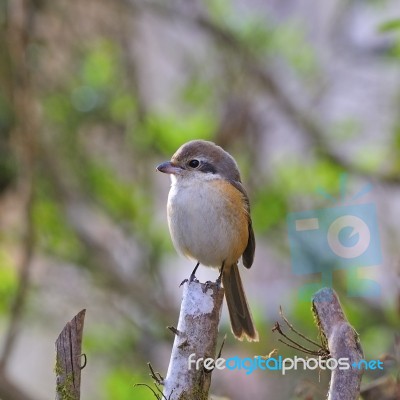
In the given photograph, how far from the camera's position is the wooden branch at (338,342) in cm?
198

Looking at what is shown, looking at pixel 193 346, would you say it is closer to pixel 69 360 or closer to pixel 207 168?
pixel 69 360

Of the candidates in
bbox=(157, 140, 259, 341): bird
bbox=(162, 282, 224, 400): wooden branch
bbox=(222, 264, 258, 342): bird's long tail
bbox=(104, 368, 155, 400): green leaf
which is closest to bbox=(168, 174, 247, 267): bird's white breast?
bbox=(157, 140, 259, 341): bird

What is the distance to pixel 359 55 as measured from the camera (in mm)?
7145

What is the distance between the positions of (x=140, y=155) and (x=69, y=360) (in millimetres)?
4396

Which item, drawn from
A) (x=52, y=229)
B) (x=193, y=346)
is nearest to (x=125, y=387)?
(x=52, y=229)

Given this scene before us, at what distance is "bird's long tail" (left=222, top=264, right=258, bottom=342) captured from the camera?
3.36 meters

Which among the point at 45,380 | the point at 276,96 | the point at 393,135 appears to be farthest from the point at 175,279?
the point at 393,135

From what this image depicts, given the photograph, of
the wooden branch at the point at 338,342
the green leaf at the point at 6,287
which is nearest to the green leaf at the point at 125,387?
the green leaf at the point at 6,287

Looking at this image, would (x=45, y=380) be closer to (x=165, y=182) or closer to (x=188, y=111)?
(x=165, y=182)

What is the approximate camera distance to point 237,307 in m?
3.49

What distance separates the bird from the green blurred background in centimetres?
187

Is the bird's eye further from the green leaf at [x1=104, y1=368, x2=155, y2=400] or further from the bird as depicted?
the green leaf at [x1=104, y1=368, x2=155, y2=400]

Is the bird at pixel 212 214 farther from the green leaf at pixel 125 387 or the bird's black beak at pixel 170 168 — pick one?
the green leaf at pixel 125 387

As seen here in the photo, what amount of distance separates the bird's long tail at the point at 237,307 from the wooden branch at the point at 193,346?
36.3 inches
